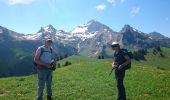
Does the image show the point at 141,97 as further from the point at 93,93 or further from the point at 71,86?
the point at 71,86

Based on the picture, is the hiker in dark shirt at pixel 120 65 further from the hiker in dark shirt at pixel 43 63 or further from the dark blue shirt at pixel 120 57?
the hiker in dark shirt at pixel 43 63

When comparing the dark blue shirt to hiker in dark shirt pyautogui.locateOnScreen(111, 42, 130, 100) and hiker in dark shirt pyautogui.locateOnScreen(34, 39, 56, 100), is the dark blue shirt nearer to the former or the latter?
hiker in dark shirt pyautogui.locateOnScreen(111, 42, 130, 100)

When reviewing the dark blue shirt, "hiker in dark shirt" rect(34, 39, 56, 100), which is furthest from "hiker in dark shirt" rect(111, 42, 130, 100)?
"hiker in dark shirt" rect(34, 39, 56, 100)

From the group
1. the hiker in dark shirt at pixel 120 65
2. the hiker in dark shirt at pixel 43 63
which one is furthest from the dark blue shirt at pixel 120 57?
the hiker in dark shirt at pixel 43 63

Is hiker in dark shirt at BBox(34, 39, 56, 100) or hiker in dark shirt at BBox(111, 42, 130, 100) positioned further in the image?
hiker in dark shirt at BBox(34, 39, 56, 100)

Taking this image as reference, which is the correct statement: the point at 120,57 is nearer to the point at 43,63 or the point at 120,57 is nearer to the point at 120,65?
the point at 120,65

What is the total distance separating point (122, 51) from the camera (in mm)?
20078

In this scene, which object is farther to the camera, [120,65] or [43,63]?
[43,63]

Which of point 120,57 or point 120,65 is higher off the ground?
point 120,57

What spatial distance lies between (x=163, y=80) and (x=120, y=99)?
14.1 metres

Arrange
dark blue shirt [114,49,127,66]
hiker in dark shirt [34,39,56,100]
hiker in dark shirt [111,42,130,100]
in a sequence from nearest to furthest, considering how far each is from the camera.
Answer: hiker in dark shirt [111,42,130,100] → dark blue shirt [114,49,127,66] → hiker in dark shirt [34,39,56,100]

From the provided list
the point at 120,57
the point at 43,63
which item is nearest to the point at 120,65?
the point at 120,57

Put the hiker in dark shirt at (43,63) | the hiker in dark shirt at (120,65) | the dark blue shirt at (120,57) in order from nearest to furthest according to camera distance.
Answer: the hiker in dark shirt at (120,65) < the dark blue shirt at (120,57) < the hiker in dark shirt at (43,63)

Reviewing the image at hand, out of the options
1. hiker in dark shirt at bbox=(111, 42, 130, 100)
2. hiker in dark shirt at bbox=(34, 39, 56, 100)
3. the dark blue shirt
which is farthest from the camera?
hiker in dark shirt at bbox=(34, 39, 56, 100)
